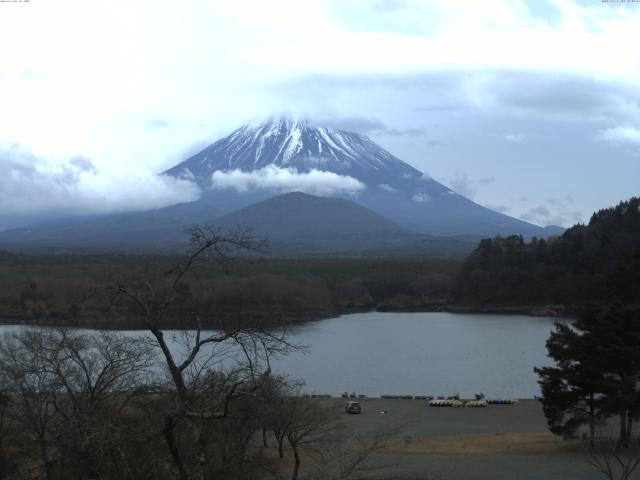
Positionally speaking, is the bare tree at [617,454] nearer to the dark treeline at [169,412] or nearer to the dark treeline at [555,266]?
the dark treeline at [169,412]

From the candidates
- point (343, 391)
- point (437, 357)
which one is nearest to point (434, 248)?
point (437, 357)

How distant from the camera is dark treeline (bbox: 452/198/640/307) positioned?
57188 mm

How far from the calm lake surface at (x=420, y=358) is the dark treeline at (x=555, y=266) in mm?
9632

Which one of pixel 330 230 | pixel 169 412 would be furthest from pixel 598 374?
pixel 330 230

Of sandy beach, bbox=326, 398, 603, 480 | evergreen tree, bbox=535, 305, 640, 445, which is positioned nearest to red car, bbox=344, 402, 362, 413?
sandy beach, bbox=326, 398, 603, 480

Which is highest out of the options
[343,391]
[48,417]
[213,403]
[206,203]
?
[206,203]

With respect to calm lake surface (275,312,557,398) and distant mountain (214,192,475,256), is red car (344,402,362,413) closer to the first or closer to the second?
calm lake surface (275,312,557,398)

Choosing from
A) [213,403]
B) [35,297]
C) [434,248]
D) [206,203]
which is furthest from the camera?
[206,203]

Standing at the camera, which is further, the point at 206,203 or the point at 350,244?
the point at 206,203

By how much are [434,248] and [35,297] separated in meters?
85.0

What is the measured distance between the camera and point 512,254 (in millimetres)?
65062

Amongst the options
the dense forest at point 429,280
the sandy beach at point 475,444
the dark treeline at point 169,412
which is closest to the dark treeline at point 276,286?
the dense forest at point 429,280

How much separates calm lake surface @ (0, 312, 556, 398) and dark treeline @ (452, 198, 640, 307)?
963cm

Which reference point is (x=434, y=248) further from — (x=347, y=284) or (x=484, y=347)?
(x=484, y=347)
